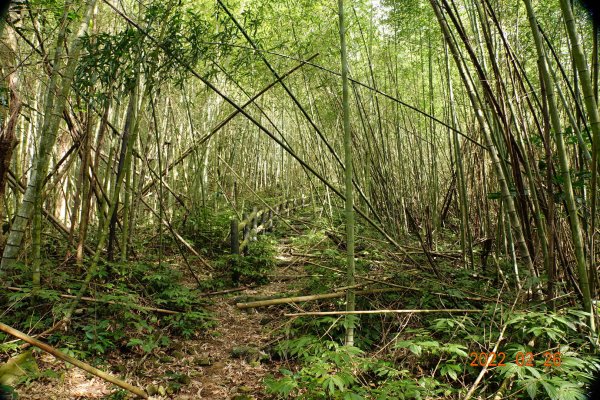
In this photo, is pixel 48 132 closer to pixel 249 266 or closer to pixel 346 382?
pixel 346 382

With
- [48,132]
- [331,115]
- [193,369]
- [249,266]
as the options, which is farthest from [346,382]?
[331,115]

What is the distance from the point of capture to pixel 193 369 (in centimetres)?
231

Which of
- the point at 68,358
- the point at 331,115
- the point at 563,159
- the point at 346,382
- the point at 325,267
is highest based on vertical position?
the point at 331,115

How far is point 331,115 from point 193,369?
162 inches

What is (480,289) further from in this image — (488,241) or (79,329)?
(79,329)

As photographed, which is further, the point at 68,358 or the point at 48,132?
the point at 48,132

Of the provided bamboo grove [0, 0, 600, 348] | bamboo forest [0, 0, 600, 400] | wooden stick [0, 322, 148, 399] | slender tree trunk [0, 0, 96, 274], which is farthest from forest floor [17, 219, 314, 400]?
slender tree trunk [0, 0, 96, 274]

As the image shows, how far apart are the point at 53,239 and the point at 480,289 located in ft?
11.6

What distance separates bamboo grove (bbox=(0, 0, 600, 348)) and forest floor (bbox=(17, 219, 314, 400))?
16.6 inches

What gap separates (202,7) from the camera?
4422mm

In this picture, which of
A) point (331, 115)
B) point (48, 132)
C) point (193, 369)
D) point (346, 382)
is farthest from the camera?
point (331, 115)

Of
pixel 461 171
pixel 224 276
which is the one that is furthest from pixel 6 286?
pixel 461 171

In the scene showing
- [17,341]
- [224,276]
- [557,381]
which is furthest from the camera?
[224,276]

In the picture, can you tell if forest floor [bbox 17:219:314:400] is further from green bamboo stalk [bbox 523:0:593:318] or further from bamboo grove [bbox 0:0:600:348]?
green bamboo stalk [bbox 523:0:593:318]
